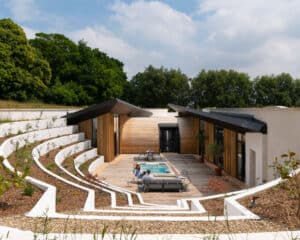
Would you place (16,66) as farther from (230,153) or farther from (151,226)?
(151,226)

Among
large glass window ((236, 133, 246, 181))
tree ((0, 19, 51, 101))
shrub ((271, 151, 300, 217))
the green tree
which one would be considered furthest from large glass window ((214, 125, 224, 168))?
the green tree

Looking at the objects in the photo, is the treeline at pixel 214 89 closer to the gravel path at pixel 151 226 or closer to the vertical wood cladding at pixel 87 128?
the vertical wood cladding at pixel 87 128

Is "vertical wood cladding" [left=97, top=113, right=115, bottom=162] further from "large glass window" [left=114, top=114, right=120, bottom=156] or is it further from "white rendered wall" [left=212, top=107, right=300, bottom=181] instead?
"white rendered wall" [left=212, top=107, right=300, bottom=181]

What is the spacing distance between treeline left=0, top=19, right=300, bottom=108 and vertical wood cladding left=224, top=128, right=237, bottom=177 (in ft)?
54.5

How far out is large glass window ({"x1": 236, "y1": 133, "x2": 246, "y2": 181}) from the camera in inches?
625

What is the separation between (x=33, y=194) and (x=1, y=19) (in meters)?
26.0

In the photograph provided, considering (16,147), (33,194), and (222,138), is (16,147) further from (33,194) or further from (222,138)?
(222,138)

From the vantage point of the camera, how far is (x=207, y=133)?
2341 cm

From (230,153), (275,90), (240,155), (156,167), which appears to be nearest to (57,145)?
(156,167)

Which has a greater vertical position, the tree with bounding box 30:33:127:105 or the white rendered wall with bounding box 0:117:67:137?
the tree with bounding box 30:33:127:105

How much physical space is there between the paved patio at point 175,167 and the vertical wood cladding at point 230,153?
0.99 metres

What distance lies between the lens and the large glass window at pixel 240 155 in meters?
15.9

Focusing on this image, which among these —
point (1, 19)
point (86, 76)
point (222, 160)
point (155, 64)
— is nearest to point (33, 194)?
point (222, 160)

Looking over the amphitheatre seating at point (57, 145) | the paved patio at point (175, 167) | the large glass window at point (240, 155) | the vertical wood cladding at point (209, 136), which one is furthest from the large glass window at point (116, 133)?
A: the large glass window at point (240, 155)
